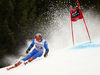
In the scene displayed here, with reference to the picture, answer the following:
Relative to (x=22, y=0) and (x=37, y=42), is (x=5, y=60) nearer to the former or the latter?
(x=22, y=0)

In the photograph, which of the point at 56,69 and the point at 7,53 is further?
the point at 7,53

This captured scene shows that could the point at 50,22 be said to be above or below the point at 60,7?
below

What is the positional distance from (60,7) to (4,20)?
20.0 ft

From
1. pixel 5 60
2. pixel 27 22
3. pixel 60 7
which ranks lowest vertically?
pixel 5 60

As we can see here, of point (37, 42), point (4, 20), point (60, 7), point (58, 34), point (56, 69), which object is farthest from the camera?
point (60, 7)

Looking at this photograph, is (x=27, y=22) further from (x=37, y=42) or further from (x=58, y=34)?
(x=37, y=42)

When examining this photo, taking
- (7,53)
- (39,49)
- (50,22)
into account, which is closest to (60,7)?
(50,22)

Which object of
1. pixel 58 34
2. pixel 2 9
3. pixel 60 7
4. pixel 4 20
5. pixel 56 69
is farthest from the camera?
pixel 60 7

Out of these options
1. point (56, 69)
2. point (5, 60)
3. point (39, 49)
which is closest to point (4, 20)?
point (5, 60)

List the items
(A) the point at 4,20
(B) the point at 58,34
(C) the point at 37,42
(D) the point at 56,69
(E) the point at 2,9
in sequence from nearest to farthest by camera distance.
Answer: (D) the point at 56,69
(C) the point at 37,42
(B) the point at 58,34
(A) the point at 4,20
(E) the point at 2,9

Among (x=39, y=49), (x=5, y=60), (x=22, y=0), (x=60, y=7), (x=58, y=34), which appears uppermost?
(x=22, y=0)

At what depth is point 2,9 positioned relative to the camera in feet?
48.9

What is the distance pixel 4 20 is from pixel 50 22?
476 cm

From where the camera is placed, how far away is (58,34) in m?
13.0
